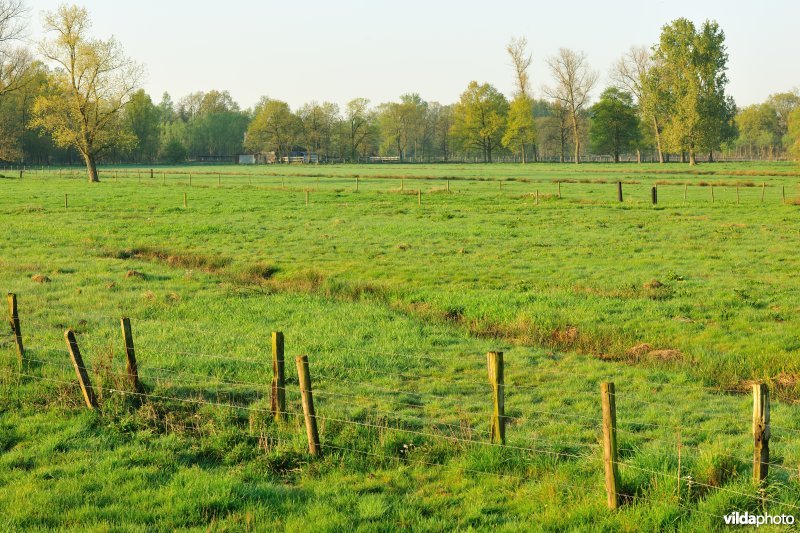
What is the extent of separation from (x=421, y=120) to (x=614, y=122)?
5736 centimetres

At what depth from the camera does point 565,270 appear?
1048 inches

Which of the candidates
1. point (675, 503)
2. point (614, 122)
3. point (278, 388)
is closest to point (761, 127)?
point (614, 122)

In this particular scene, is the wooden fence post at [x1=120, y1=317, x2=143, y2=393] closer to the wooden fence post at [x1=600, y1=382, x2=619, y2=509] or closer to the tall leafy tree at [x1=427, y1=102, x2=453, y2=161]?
the wooden fence post at [x1=600, y1=382, x2=619, y2=509]

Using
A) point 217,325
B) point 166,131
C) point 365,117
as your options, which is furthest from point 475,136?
point 217,325

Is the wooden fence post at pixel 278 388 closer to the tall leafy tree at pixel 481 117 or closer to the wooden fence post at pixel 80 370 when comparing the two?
the wooden fence post at pixel 80 370

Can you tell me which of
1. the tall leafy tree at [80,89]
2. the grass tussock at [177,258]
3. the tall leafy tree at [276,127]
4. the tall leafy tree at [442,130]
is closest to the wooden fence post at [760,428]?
the grass tussock at [177,258]

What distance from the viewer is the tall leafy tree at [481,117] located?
150375mm

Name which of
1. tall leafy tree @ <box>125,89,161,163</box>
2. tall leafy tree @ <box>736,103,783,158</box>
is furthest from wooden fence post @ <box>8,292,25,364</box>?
tall leafy tree @ <box>736,103,783,158</box>

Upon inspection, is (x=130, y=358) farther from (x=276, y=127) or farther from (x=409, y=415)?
(x=276, y=127)

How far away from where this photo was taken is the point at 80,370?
11.5 m

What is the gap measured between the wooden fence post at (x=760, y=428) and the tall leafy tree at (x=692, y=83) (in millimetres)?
106539

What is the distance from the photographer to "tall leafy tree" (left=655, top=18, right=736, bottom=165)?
349ft

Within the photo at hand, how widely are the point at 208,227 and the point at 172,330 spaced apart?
880 inches

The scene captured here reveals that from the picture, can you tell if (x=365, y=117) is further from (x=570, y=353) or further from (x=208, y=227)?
(x=570, y=353)
